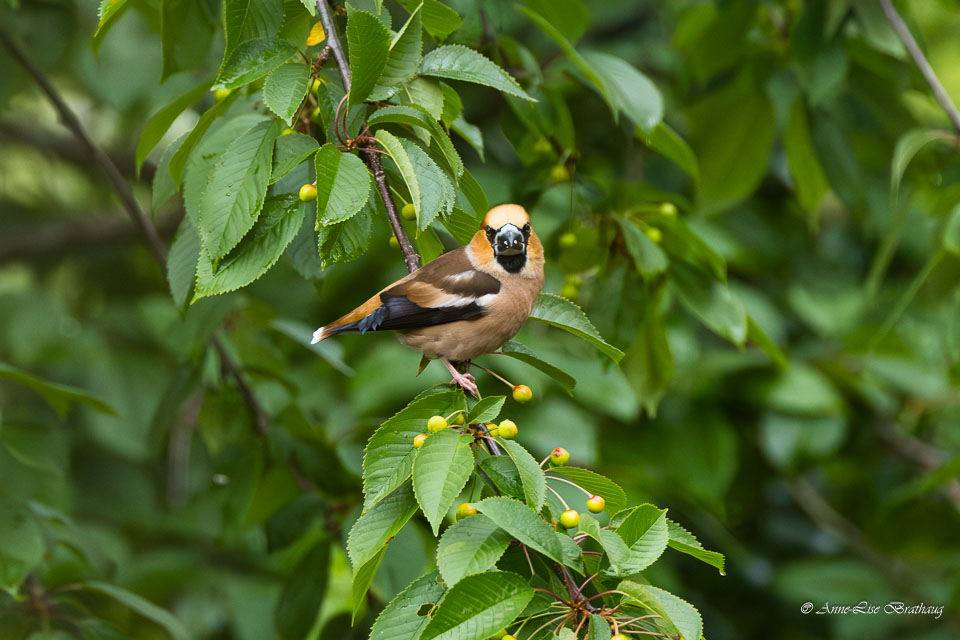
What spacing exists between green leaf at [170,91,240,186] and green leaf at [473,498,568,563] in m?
1.22

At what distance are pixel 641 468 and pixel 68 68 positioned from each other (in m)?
4.09

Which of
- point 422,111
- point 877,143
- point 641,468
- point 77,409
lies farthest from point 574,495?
point 77,409

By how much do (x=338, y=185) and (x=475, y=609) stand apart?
2.87 ft

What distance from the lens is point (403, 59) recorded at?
2.09m

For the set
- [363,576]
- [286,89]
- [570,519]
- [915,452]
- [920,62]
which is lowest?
[915,452]

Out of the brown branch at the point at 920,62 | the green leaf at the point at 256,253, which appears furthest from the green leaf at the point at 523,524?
the brown branch at the point at 920,62

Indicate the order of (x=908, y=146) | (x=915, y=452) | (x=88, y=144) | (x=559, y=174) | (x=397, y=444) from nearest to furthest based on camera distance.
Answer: (x=397, y=444)
(x=559, y=174)
(x=908, y=146)
(x=88, y=144)
(x=915, y=452)

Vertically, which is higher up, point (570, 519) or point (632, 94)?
point (632, 94)

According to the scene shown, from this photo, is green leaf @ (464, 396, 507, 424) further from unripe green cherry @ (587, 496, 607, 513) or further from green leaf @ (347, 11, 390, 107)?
green leaf @ (347, 11, 390, 107)

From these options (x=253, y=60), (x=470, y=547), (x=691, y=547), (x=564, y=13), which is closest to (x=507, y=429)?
(x=470, y=547)

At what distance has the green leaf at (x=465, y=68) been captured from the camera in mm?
2094

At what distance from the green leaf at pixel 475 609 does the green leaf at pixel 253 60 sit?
1165 millimetres

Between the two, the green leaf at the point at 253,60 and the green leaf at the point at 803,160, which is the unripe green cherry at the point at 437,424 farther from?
the green leaf at the point at 803,160

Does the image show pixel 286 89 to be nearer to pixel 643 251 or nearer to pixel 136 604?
pixel 643 251
